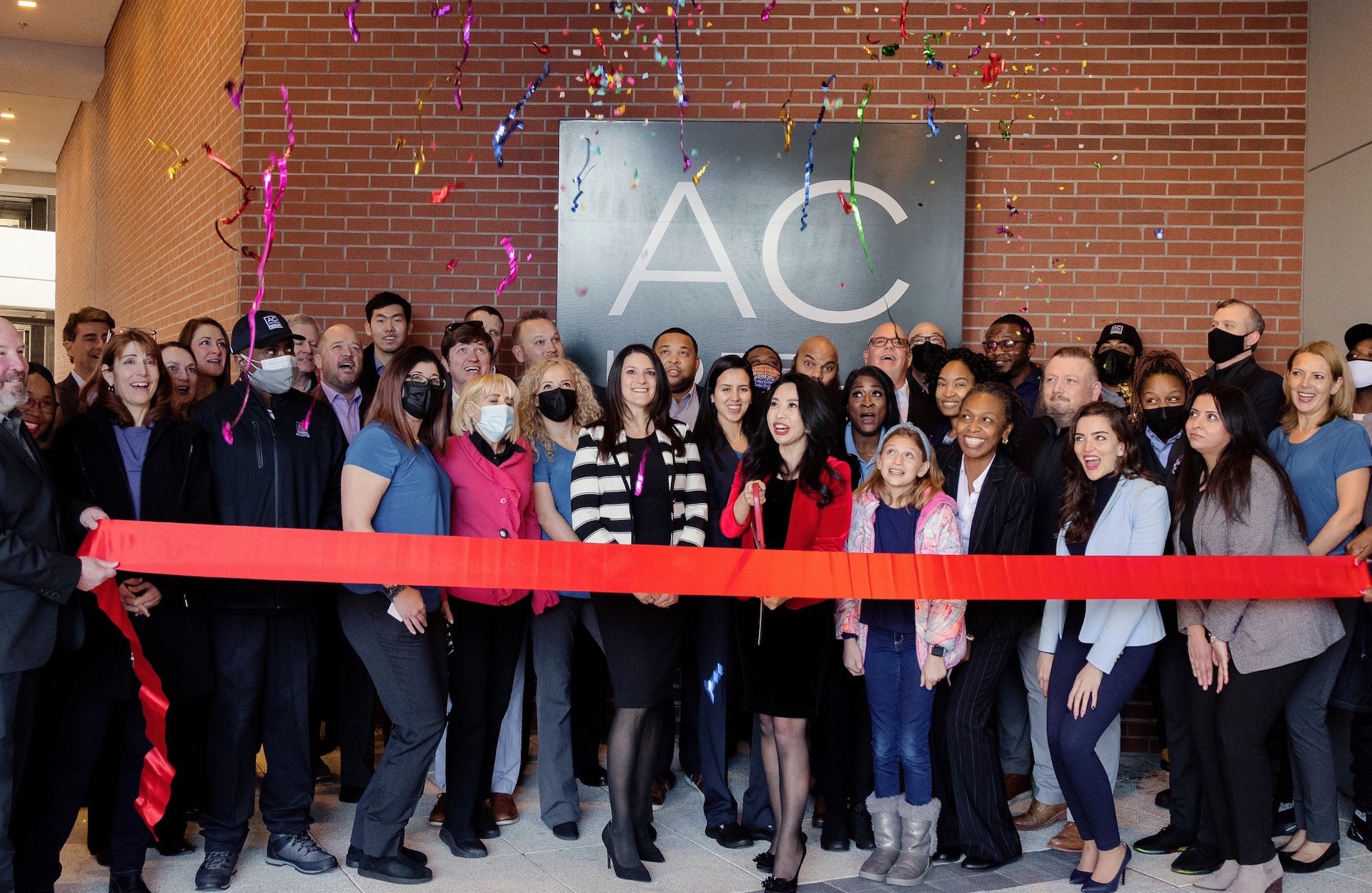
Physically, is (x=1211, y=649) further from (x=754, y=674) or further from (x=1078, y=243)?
(x=1078, y=243)

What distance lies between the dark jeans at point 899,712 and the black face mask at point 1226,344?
215 cm

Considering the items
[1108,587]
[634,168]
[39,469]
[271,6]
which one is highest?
[271,6]

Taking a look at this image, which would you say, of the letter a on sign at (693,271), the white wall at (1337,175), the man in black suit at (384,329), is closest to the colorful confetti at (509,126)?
the letter a on sign at (693,271)

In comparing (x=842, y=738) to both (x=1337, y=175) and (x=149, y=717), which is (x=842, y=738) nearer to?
(x=149, y=717)

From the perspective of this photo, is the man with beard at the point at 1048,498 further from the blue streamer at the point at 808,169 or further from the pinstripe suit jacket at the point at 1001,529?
the blue streamer at the point at 808,169

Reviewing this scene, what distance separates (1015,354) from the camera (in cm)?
522

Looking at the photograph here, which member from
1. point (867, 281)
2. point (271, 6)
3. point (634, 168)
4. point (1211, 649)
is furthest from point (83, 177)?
point (1211, 649)

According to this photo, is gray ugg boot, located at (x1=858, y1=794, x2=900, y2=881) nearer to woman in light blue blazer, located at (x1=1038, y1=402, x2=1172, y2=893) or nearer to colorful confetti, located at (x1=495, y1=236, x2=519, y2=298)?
woman in light blue blazer, located at (x1=1038, y1=402, x2=1172, y2=893)

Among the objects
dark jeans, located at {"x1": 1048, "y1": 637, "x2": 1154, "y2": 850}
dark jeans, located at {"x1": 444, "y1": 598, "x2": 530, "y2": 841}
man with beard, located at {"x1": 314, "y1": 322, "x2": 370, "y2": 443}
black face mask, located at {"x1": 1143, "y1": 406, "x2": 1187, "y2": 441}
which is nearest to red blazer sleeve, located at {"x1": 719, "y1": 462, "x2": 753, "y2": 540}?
dark jeans, located at {"x1": 444, "y1": 598, "x2": 530, "y2": 841}

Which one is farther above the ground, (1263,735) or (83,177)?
(83,177)

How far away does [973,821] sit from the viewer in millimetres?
3900

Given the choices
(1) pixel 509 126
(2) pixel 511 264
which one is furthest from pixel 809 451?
(1) pixel 509 126

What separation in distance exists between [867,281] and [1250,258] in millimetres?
1958

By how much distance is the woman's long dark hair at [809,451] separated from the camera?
146 inches
